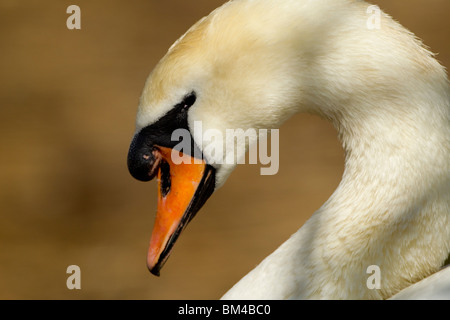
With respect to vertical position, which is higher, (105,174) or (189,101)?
(105,174)

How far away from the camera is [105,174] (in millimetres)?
3551

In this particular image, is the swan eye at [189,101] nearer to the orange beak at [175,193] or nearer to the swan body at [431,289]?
the orange beak at [175,193]

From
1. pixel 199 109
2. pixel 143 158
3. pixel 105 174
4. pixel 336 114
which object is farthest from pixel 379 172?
pixel 105 174

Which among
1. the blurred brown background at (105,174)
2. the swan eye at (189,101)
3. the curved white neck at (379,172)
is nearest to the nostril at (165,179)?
the swan eye at (189,101)

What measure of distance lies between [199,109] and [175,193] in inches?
8.5

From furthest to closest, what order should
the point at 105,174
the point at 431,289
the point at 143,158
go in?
the point at 105,174
the point at 143,158
the point at 431,289

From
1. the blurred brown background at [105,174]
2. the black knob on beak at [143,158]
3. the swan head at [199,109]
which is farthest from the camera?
the blurred brown background at [105,174]

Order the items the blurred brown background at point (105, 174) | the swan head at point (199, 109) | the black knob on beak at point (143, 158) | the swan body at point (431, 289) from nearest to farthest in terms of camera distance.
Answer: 1. the swan body at point (431, 289)
2. the swan head at point (199, 109)
3. the black knob on beak at point (143, 158)
4. the blurred brown background at point (105, 174)

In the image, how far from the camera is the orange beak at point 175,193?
163cm

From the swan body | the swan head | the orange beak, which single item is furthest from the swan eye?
the swan body

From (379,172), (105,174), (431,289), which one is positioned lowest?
(431,289)

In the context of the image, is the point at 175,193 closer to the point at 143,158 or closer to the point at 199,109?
the point at 143,158

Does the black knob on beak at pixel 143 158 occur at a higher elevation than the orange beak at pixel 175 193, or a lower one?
higher
